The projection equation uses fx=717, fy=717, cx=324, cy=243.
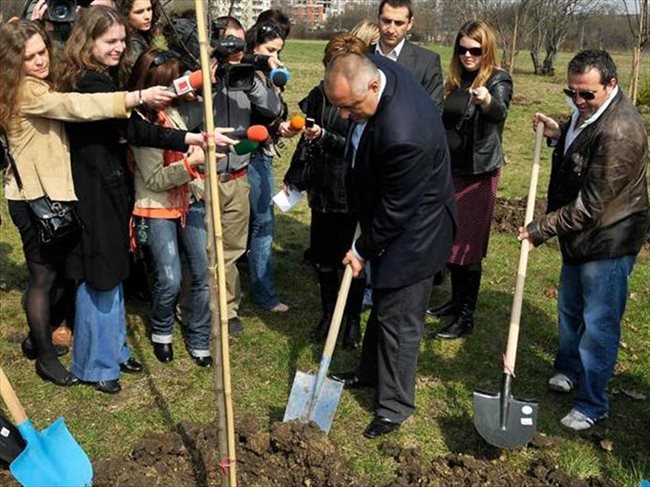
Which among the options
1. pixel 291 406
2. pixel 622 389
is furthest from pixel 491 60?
pixel 291 406

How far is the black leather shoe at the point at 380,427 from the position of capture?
379 centimetres

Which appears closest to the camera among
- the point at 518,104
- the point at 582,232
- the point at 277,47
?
the point at 582,232

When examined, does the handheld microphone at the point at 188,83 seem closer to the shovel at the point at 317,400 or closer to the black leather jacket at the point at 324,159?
the shovel at the point at 317,400

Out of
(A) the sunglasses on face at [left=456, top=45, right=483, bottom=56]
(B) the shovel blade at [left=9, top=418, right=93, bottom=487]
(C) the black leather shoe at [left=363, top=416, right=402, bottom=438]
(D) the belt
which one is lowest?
(C) the black leather shoe at [left=363, top=416, right=402, bottom=438]

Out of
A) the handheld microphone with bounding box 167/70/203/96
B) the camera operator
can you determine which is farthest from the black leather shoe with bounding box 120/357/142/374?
the handheld microphone with bounding box 167/70/203/96

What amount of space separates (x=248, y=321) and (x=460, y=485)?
7.58ft

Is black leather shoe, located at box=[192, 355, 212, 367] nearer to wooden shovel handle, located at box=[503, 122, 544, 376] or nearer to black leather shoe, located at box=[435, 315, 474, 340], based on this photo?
black leather shoe, located at box=[435, 315, 474, 340]

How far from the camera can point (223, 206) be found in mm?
4480

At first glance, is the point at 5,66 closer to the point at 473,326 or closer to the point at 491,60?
the point at 491,60

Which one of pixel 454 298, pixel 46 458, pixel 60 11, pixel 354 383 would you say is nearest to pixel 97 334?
pixel 46 458

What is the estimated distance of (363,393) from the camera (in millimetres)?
4230

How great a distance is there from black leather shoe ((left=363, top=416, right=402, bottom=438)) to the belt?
67.4 inches

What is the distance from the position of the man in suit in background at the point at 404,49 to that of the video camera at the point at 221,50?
1.00m

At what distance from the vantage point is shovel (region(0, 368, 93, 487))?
303 cm
